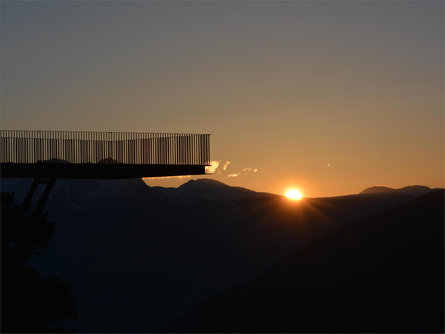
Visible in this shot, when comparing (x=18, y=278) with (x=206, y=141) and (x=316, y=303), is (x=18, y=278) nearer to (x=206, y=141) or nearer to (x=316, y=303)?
(x=206, y=141)

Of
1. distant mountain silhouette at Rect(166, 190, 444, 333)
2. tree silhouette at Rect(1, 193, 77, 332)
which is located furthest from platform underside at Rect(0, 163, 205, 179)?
distant mountain silhouette at Rect(166, 190, 444, 333)

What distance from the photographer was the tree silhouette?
130ft

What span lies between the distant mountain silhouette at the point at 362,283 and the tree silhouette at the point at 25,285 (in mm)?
51282

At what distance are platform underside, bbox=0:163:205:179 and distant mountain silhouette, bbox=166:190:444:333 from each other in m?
47.8

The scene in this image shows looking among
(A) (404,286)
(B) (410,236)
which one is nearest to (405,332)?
(A) (404,286)

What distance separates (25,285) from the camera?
40500 millimetres

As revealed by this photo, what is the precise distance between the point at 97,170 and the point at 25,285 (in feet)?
26.8

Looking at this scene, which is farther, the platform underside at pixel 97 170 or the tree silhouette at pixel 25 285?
the platform underside at pixel 97 170

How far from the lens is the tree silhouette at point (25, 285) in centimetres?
3966

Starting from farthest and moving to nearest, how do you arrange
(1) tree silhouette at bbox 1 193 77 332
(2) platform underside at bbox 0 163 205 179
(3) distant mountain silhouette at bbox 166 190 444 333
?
(3) distant mountain silhouette at bbox 166 190 444 333 → (2) platform underside at bbox 0 163 205 179 → (1) tree silhouette at bbox 1 193 77 332

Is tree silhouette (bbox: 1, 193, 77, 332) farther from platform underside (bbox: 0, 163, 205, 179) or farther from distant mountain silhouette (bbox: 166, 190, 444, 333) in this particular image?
distant mountain silhouette (bbox: 166, 190, 444, 333)

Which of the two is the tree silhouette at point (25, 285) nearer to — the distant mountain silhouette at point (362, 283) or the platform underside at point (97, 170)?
the platform underside at point (97, 170)

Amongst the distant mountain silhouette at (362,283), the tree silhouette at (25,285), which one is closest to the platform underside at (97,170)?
the tree silhouette at (25,285)

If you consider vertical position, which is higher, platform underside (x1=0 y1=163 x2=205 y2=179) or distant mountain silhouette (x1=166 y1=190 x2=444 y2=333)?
platform underside (x1=0 y1=163 x2=205 y2=179)
